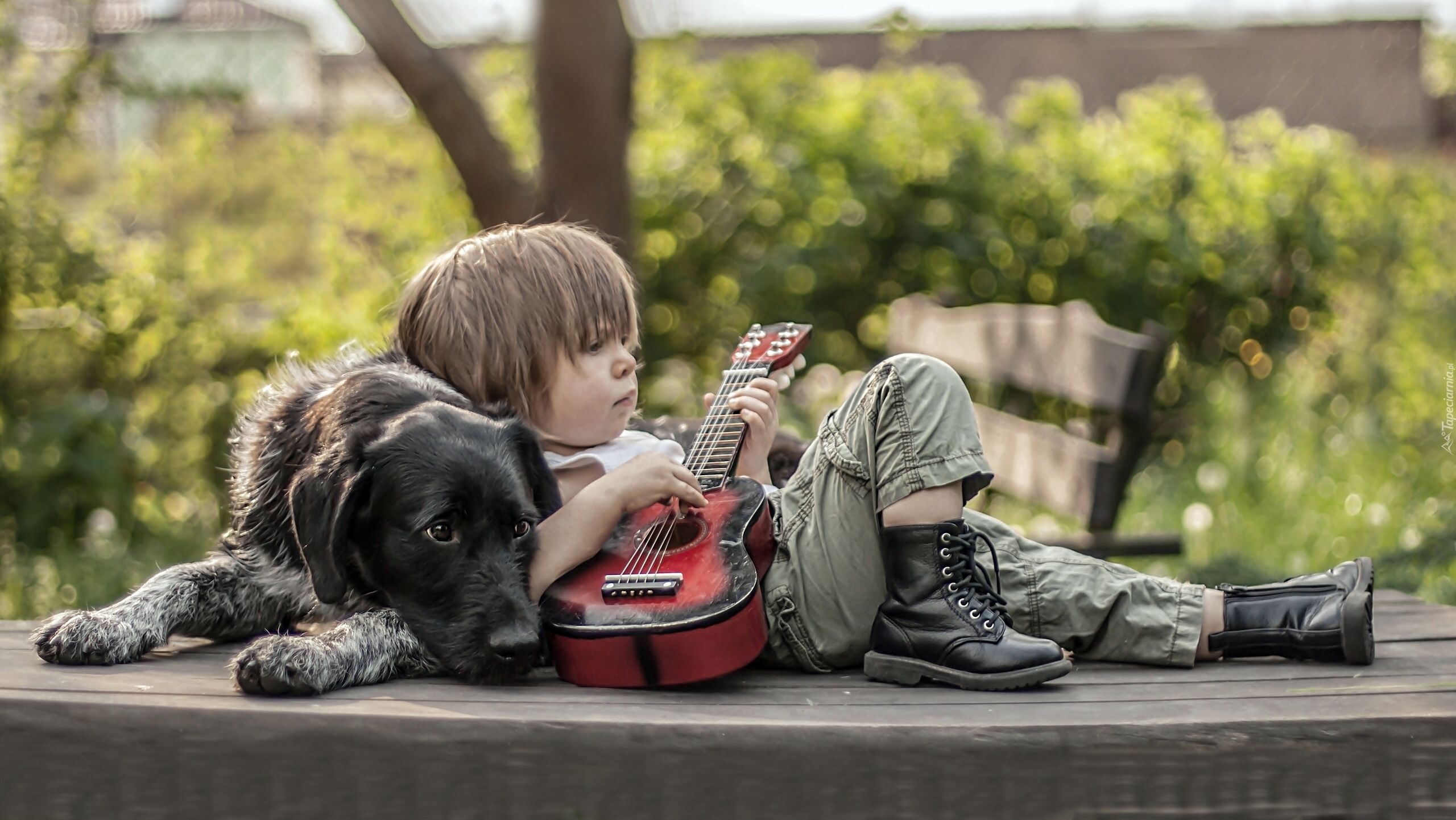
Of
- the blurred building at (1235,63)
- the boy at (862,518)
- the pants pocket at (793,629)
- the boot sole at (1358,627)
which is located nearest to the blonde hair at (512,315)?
the boy at (862,518)

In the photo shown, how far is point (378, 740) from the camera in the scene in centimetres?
214

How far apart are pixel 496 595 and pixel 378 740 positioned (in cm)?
38

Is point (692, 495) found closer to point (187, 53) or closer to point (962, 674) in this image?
point (962, 674)

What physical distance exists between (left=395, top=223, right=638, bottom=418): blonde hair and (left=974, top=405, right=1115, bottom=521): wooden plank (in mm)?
1770

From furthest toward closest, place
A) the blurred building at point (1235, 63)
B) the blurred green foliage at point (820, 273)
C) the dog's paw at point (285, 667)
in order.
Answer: the blurred building at point (1235, 63)
the blurred green foliage at point (820, 273)
the dog's paw at point (285, 667)

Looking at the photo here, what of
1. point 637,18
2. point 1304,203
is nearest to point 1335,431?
point 1304,203

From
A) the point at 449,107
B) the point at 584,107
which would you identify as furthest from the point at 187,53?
the point at 584,107

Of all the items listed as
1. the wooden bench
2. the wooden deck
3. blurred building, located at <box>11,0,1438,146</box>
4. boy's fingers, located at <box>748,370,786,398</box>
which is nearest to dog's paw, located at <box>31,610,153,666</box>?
the wooden deck

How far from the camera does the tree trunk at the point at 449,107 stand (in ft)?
16.3

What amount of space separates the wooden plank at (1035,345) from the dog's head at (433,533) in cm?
245

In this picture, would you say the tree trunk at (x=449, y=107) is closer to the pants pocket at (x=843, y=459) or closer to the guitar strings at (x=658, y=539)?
the guitar strings at (x=658, y=539)

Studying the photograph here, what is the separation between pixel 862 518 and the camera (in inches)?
104

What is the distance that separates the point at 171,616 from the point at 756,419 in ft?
4.64

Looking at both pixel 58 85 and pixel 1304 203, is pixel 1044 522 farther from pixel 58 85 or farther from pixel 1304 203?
pixel 58 85
